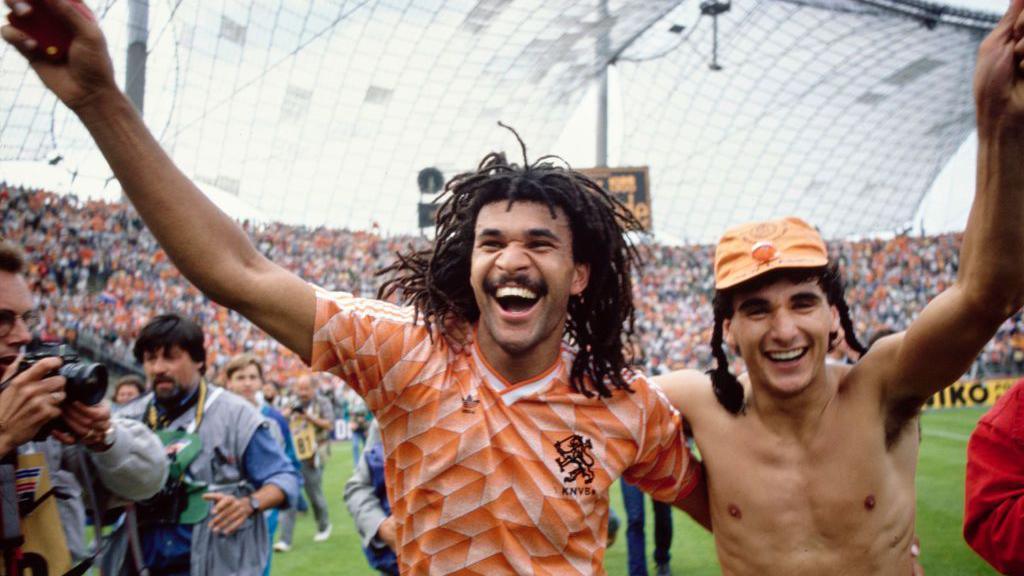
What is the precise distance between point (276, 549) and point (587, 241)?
713 centimetres

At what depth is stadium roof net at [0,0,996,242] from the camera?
2695 centimetres

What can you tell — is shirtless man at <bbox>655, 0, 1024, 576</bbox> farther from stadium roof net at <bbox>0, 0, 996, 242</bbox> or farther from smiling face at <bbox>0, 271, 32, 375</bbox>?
stadium roof net at <bbox>0, 0, 996, 242</bbox>

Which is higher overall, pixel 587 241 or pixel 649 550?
pixel 587 241

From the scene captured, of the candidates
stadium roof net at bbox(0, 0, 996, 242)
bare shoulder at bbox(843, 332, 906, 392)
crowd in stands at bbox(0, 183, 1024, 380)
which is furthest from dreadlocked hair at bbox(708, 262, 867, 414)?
stadium roof net at bbox(0, 0, 996, 242)

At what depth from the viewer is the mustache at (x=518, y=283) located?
2244 mm

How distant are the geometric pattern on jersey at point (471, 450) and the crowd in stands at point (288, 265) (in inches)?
576

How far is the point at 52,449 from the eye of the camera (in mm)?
2549

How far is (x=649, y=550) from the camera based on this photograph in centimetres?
766

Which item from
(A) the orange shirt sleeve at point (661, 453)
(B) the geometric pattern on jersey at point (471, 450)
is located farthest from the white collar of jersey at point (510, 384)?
(A) the orange shirt sleeve at point (661, 453)

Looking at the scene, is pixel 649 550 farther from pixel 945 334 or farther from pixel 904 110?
pixel 904 110

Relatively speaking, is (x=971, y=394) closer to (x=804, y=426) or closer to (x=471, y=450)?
(x=804, y=426)

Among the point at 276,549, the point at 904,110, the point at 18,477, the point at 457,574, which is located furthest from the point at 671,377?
the point at 904,110

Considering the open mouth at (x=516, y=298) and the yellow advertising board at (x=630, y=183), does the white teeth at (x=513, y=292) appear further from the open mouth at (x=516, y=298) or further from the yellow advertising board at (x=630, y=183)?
the yellow advertising board at (x=630, y=183)

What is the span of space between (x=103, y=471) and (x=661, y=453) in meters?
1.85
